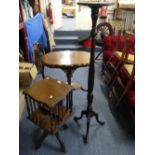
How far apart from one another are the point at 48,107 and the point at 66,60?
735 mm

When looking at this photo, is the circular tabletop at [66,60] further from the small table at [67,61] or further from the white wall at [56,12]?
the white wall at [56,12]

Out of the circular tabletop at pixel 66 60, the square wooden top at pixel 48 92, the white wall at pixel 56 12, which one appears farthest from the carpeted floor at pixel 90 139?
the white wall at pixel 56 12

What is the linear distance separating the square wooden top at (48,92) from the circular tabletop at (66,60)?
0.26 meters

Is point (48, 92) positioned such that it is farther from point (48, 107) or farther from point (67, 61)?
point (67, 61)

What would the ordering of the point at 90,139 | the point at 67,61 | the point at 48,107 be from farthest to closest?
the point at 67,61 < the point at 90,139 < the point at 48,107

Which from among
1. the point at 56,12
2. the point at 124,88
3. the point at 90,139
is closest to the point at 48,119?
the point at 90,139

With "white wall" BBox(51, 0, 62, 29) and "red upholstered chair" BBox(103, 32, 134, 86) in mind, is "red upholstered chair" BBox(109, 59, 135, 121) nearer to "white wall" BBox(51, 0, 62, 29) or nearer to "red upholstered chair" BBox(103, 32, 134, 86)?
"red upholstered chair" BBox(103, 32, 134, 86)

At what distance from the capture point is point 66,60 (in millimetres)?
2010

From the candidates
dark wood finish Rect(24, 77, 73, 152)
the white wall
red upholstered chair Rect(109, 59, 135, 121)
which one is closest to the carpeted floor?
dark wood finish Rect(24, 77, 73, 152)

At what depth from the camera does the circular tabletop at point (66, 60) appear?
1.89m

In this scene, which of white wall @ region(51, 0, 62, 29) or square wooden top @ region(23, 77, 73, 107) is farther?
white wall @ region(51, 0, 62, 29)

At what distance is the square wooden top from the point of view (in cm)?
142
